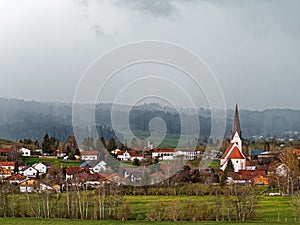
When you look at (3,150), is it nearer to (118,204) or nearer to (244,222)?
(118,204)

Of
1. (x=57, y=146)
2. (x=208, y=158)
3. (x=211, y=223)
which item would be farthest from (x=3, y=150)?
(x=211, y=223)

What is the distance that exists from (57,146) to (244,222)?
72.6m

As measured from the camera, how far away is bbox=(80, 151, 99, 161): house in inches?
3078

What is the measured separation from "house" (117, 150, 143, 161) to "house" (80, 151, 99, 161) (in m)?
3.63

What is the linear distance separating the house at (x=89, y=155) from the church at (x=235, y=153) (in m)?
19.0

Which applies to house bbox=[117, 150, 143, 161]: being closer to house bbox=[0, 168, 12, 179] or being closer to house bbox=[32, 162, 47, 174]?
house bbox=[32, 162, 47, 174]

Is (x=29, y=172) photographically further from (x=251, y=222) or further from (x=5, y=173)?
(x=251, y=222)

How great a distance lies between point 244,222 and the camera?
33.9 meters

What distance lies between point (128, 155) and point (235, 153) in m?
21.1

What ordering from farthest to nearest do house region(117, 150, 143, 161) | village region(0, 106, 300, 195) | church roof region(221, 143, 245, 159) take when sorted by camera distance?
church roof region(221, 143, 245, 159), house region(117, 150, 143, 161), village region(0, 106, 300, 195)

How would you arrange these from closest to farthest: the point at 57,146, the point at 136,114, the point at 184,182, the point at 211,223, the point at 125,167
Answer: the point at 211,223 < the point at 136,114 < the point at 184,182 < the point at 125,167 < the point at 57,146

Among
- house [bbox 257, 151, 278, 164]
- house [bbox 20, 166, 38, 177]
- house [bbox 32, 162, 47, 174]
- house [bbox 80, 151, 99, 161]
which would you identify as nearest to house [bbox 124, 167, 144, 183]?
house [bbox 20, 166, 38, 177]

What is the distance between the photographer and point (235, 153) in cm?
8938

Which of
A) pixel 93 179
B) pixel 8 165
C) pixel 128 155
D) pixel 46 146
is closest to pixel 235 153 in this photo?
pixel 128 155
